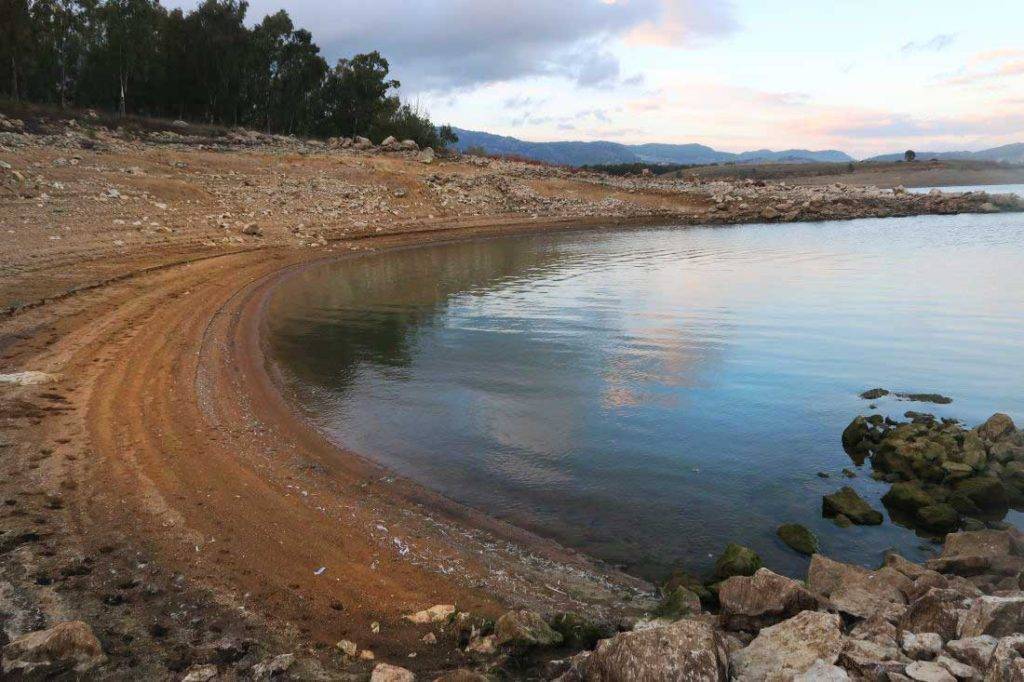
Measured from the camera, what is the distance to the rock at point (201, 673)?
4.64m

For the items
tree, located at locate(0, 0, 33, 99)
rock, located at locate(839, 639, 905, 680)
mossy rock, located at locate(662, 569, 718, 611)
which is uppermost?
tree, located at locate(0, 0, 33, 99)

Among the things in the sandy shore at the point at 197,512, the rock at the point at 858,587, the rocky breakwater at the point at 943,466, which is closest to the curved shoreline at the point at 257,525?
the sandy shore at the point at 197,512

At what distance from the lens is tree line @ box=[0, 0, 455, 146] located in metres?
56.2

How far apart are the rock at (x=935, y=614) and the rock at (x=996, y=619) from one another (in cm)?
14

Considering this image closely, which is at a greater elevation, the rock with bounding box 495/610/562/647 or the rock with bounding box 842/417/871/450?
the rock with bounding box 842/417/871/450

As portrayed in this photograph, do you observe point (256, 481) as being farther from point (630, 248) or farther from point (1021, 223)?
point (1021, 223)

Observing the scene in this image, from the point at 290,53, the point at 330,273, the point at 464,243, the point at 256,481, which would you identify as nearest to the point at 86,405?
the point at 256,481

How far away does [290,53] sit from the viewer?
225ft

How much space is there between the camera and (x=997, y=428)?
10.0m

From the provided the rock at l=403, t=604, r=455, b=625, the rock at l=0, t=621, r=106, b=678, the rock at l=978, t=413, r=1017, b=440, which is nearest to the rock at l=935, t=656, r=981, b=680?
the rock at l=403, t=604, r=455, b=625

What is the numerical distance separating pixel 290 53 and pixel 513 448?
230 feet

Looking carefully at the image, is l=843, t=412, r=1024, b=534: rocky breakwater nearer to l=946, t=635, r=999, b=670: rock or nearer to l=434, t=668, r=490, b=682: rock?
l=946, t=635, r=999, b=670: rock

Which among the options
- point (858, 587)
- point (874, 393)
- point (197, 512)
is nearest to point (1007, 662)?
point (858, 587)

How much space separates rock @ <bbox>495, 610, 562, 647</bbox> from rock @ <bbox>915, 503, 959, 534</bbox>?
5.53m
